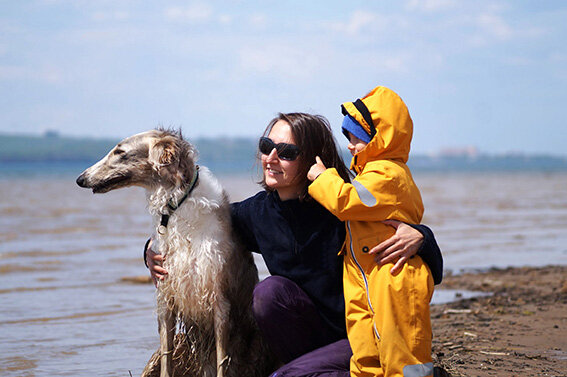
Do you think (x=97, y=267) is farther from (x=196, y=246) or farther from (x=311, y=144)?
(x=311, y=144)

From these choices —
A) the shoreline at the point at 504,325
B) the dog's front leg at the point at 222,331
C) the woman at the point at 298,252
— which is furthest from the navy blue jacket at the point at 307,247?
the shoreline at the point at 504,325

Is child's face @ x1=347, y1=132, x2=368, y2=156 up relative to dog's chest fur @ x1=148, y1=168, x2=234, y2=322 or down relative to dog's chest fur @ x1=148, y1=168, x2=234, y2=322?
up

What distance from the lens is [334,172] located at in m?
3.95

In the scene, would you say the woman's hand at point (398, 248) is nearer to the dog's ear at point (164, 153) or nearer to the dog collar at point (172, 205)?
the dog collar at point (172, 205)

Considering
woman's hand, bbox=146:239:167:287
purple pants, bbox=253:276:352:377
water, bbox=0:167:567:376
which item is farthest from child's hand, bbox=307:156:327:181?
water, bbox=0:167:567:376

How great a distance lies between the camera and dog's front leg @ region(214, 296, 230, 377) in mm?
4363

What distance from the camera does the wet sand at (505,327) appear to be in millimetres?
5281

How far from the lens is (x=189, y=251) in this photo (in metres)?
4.39

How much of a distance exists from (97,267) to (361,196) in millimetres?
8572

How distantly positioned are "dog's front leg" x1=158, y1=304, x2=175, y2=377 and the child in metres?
1.27

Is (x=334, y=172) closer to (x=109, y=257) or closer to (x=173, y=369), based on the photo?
(x=173, y=369)

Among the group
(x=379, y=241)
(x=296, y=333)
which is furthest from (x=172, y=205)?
(x=379, y=241)

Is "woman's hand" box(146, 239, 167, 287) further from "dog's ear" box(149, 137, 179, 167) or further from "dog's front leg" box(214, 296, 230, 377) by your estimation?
"dog's ear" box(149, 137, 179, 167)

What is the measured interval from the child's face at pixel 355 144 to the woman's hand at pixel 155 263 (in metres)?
1.45
